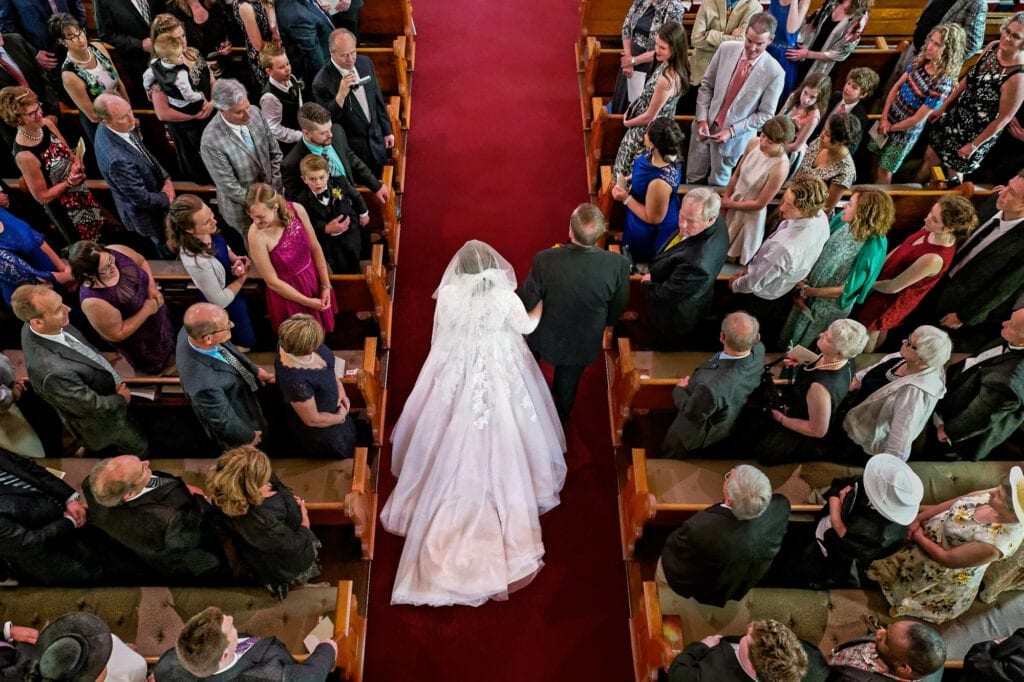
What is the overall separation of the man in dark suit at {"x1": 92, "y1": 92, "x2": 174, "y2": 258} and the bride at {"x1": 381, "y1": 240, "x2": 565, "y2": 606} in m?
1.91

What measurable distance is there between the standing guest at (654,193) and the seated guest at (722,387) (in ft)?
3.35

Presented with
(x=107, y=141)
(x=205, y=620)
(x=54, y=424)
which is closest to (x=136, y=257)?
(x=107, y=141)

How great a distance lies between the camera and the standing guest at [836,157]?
398cm

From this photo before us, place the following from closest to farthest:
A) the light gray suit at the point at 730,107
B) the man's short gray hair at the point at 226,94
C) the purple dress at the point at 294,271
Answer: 1. the purple dress at the point at 294,271
2. the man's short gray hair at the point at 226,94
3. the light gray suit at the point at 730,107

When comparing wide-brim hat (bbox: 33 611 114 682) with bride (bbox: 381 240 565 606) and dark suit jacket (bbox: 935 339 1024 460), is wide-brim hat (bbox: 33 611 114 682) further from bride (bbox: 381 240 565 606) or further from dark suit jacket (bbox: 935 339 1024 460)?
dark suit jacket (bbox: 935 339 1024 460)

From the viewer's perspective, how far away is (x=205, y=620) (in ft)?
7.84

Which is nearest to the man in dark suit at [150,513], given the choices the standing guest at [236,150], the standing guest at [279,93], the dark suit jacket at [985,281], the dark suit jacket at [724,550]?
the standing guest at [236,150]

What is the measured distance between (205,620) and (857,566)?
115 inches

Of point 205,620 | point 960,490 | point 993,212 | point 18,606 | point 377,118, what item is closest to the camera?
point 205,620

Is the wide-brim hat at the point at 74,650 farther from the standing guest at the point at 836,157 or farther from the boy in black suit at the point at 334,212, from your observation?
the standing guest at the point at 836,157

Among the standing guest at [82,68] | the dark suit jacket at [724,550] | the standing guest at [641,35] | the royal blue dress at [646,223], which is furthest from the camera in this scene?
the standing guest at [641,35]

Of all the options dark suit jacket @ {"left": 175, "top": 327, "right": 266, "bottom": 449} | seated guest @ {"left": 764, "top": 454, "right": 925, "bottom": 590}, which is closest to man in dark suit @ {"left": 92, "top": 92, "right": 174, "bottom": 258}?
dark suit jacket @ {"left": 175, "top": 327, "right": 266, "bottom": 449}

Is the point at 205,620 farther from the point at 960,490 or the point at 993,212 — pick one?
the point at 993,212

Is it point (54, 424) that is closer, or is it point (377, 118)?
point (54, 424)
